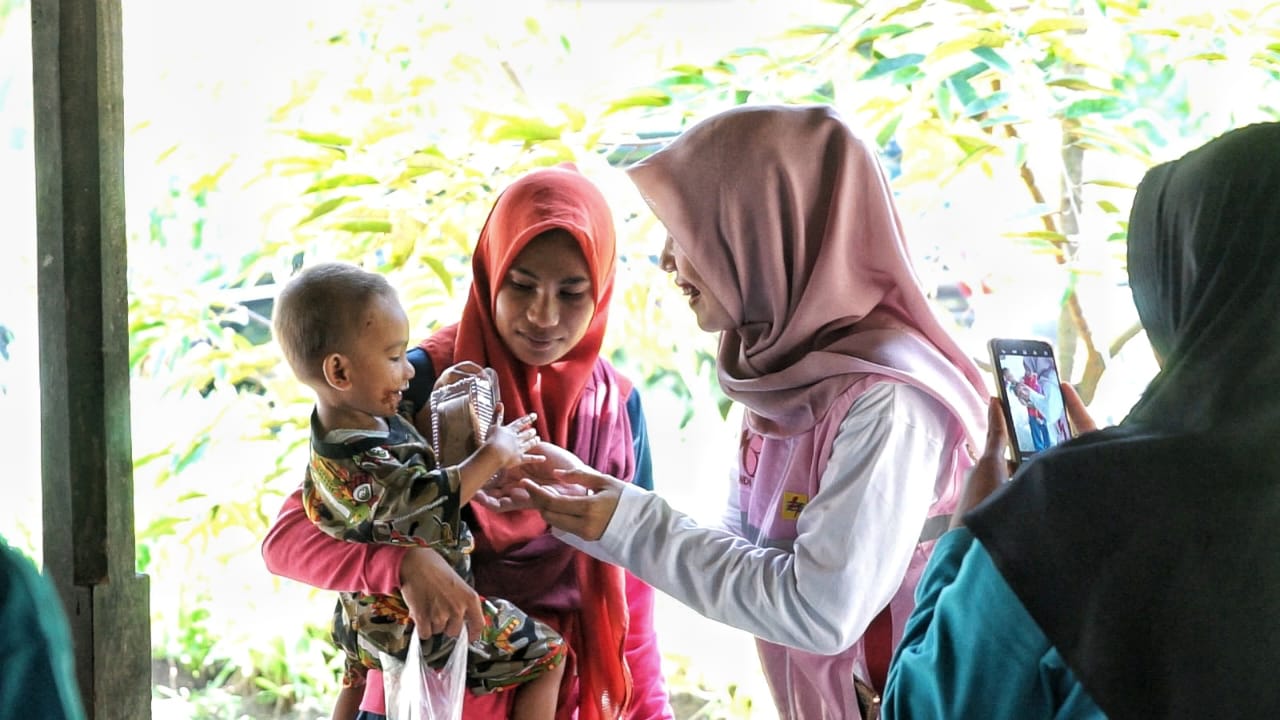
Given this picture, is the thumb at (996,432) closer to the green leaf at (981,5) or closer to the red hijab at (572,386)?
the red hijab at (572,386)

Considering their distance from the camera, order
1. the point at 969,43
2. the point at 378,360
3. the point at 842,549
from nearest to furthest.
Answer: the point at 842,549 → the point at 378,360 → the point at 969,43

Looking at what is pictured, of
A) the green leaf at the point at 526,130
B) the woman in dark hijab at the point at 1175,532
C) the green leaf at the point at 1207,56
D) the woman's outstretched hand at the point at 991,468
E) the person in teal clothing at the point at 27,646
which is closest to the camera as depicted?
the person in teal clothing at the point at 27,646

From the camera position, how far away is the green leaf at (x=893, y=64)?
3057 mm

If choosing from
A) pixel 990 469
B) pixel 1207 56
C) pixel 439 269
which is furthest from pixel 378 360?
pixel 1207 56

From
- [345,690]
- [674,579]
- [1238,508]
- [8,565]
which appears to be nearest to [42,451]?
[345,690]

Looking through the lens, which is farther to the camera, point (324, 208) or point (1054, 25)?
point (324, 208)

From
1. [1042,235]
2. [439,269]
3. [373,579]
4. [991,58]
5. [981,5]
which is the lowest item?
[373,579]

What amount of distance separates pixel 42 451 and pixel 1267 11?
3004 mm

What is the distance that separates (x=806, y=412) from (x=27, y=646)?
122cm

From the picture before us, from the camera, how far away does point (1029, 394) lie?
1.69m

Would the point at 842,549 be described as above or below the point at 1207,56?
below

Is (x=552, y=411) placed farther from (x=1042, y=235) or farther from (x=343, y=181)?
(x=1042, y=235)

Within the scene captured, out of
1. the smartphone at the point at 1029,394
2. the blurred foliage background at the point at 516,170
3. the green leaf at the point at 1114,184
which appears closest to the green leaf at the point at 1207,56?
the blurred foliage background at the point at 516,170

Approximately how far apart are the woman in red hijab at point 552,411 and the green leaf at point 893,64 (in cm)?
120
